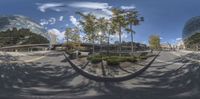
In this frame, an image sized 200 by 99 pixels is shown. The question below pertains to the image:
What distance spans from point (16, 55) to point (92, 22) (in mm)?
16310

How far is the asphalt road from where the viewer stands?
1309 cm

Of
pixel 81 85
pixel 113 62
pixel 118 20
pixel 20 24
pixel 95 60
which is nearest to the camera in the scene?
pixel 81 85

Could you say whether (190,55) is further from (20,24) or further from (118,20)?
(20,24)

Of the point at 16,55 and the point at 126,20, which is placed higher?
the point at 126,20

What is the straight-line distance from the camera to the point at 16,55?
94.2ft

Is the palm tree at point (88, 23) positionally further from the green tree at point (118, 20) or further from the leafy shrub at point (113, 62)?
the leafy shrub at point (113, 62)

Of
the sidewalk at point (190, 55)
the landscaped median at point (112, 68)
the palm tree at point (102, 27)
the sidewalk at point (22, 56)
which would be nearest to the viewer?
the landscaped median at point (112, 68)

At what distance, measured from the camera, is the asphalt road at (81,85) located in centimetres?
1309

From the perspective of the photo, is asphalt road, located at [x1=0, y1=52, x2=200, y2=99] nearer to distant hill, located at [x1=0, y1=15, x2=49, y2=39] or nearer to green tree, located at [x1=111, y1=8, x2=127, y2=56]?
distant hill, located at [x1=0, y1=15, x2=49, y2=39]

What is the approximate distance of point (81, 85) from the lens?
16.2 metres

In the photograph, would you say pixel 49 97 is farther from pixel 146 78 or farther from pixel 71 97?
pixel 146 78

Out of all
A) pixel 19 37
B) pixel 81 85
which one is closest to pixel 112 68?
pixel 81 85

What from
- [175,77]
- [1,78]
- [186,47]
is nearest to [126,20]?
[186,47]

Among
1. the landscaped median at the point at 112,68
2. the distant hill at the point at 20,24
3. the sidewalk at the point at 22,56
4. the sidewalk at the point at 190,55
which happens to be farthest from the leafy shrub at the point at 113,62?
the distant hill at the point at 20,24
